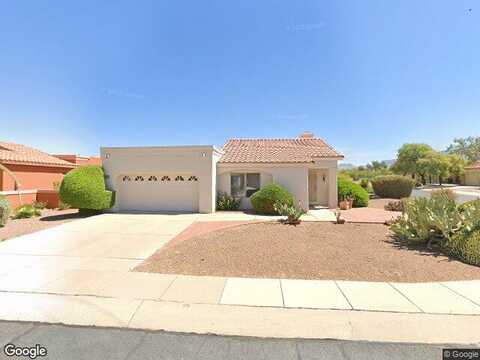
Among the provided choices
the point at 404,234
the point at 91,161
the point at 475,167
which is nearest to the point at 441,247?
the point at 404,234

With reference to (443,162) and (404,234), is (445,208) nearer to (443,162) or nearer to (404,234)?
(404,234)

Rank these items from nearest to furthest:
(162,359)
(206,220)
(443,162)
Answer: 1. (162,359)
2. (206,220)
3. (443,162)

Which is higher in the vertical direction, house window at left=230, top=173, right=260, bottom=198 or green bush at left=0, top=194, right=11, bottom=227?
house window at left=230, top=173, right=260, bottom=198

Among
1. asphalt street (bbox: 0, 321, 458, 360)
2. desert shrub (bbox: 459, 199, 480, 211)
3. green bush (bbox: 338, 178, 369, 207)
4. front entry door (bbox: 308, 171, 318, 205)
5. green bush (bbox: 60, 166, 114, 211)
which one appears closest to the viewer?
asphalt street (bbox: 0, 321, 458, 360)

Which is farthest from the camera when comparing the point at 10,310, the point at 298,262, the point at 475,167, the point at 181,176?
the point at 475,167

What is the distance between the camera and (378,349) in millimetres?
2932

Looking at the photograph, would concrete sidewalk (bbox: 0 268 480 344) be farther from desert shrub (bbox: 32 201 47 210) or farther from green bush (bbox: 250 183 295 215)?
desert shrub (bbox: 32 201 47 210)

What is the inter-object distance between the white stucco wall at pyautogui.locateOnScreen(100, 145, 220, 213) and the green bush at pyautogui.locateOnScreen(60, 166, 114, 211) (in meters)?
1.06

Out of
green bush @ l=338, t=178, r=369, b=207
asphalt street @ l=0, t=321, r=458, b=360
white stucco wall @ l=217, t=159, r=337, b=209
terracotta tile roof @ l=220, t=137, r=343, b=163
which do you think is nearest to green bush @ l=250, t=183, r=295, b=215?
white stucco wall @ l=217, t=159, r=337, b=209

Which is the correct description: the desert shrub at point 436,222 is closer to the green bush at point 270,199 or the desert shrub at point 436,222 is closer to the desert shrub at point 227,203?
the green bush at point 270,199

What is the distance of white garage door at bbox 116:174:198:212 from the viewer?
13.9 m

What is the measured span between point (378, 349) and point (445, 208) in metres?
6.44

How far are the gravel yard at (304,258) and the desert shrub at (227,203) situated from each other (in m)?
5.51

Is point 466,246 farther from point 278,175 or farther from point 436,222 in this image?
point 278,175
